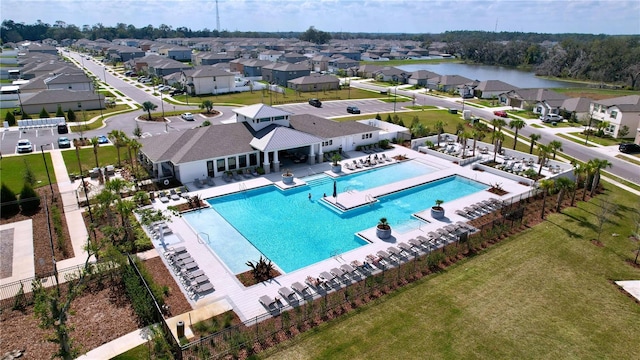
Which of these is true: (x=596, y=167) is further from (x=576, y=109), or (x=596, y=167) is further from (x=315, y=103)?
(x=315, y=103)

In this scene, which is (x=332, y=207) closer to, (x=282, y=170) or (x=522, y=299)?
(x=282, y=170)

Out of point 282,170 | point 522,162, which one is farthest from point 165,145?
point 522,162

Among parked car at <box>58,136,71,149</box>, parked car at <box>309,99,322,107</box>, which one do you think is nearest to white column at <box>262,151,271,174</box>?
parked car at <box>58,136,71,149</box>

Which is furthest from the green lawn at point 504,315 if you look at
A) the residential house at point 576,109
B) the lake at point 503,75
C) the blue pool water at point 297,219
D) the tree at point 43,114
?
the lake at point 503,75

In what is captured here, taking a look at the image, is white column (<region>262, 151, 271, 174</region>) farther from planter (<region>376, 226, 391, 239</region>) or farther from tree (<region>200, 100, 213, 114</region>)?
tree (<region>200, 100, 213, 114</region>)

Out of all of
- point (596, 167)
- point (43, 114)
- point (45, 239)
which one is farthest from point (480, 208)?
point (43, 114)

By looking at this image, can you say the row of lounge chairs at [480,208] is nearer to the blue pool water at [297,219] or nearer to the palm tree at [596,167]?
the blue pool water at [297,219]

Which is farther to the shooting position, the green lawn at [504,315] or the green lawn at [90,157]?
the green lawn at [90,157]
